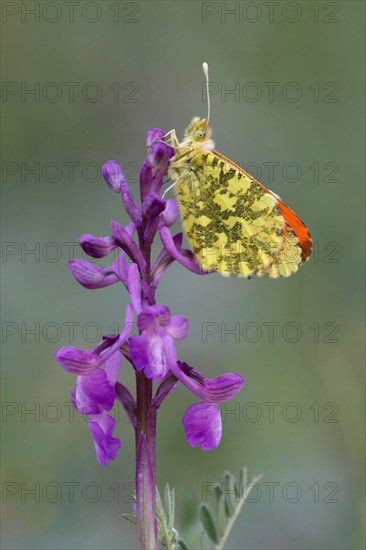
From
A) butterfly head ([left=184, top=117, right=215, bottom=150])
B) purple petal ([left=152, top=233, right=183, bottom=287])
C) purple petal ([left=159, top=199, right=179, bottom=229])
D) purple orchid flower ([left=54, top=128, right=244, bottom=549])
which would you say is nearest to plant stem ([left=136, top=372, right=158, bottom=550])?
purple orchid flower ([left=54, top=128, right=244, bottom=549])

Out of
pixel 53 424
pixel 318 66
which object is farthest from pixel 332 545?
pixel 318 66

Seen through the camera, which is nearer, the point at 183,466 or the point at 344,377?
the point at 344,377

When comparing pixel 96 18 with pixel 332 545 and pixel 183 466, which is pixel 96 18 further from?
pixel 332 545

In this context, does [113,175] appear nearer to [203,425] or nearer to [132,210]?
[132,210]

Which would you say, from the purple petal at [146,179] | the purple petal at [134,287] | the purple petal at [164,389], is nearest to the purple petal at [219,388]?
the purple petal at [164,389]

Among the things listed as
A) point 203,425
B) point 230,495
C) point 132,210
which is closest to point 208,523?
point 230,495

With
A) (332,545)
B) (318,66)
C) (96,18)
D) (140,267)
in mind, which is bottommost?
(332,545)
